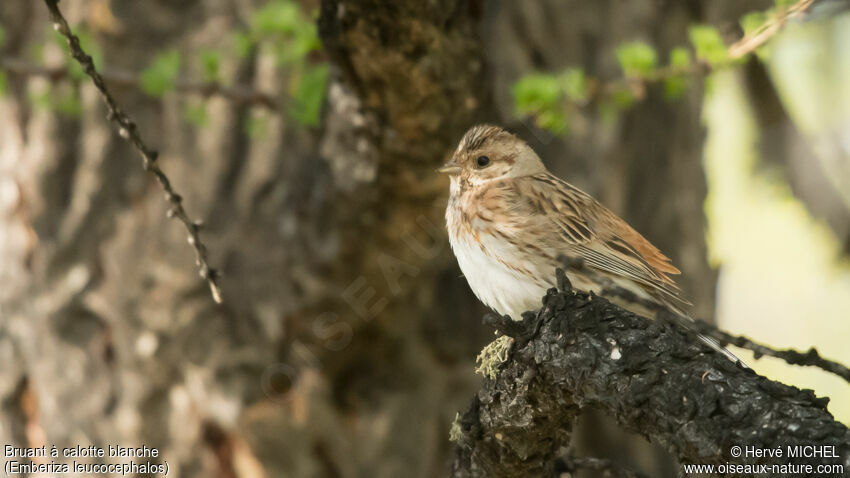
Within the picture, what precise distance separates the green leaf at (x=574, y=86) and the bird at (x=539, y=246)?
46cm

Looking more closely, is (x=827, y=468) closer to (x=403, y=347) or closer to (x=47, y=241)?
(x=403, y=347)

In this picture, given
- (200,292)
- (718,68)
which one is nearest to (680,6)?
(718,68)

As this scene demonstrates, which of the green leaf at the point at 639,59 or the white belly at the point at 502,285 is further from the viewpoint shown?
the green leaf at the point at 639,59

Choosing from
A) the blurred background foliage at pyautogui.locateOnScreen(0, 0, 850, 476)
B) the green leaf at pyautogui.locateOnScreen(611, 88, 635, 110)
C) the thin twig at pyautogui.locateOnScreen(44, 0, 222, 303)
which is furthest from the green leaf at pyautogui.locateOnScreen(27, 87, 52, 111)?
the green leaf at pyautogui.locateOnScreen(611, 88, 635, 110)

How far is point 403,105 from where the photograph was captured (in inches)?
140

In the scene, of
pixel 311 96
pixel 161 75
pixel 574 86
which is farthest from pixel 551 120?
pixel 161 75

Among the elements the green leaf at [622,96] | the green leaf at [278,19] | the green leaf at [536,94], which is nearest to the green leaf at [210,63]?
the green leaf at [278,19]

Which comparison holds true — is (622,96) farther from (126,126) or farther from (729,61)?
(126,126)

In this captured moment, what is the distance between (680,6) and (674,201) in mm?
1208

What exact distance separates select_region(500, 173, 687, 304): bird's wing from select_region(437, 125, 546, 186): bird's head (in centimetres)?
26

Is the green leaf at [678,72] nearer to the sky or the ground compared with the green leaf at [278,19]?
nearer to the ground

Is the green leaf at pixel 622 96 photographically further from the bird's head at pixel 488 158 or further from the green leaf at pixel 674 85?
the bird's head at pixel 488 158

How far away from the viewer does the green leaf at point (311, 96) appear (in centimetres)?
399

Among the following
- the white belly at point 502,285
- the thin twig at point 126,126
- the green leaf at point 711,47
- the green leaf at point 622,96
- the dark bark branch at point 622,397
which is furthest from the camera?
the green leaf at point 622,96
